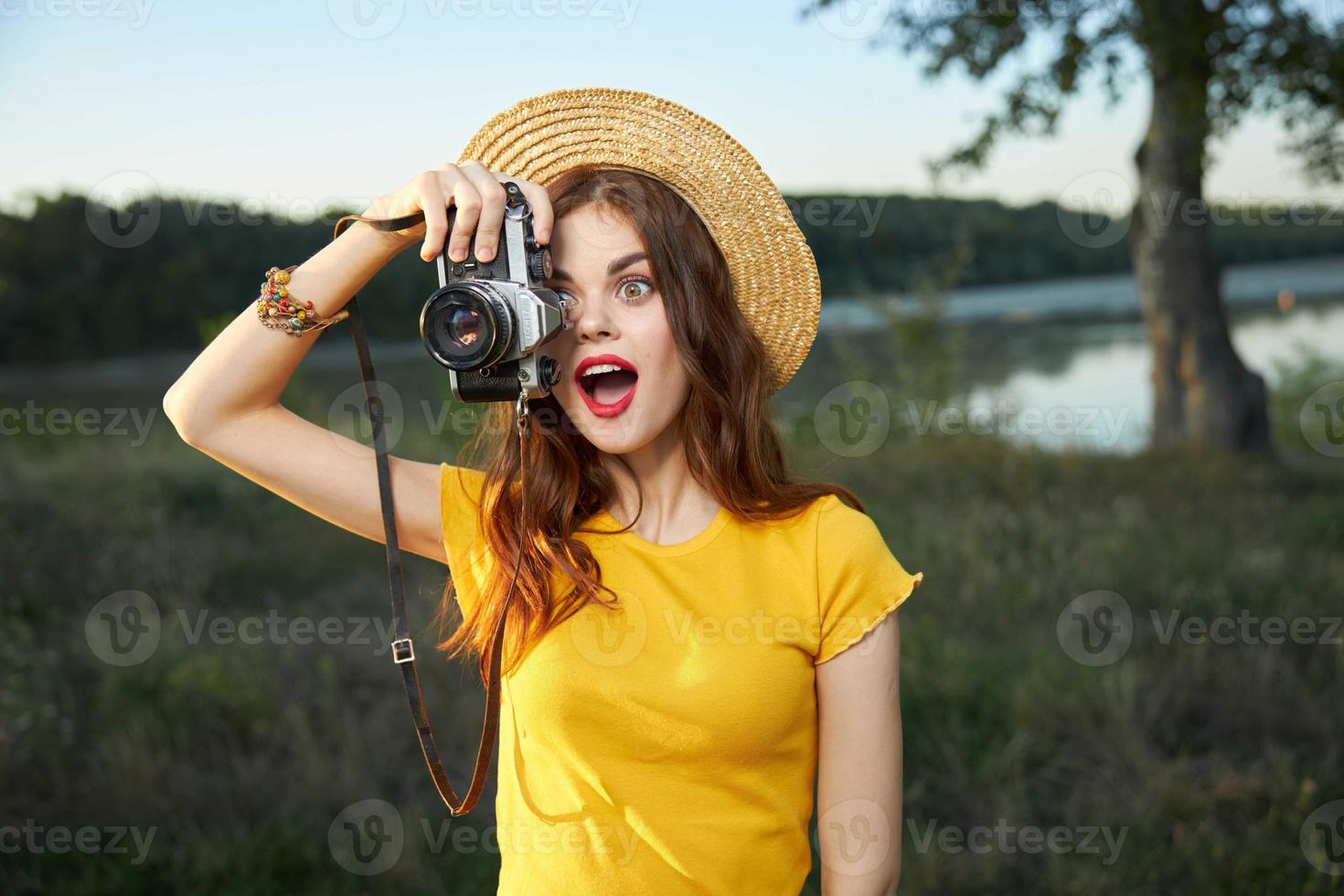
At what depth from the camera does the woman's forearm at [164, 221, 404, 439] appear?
4.63 feet

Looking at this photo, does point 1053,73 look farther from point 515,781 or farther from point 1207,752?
point 515,781

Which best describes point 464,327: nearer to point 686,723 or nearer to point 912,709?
point 686,723

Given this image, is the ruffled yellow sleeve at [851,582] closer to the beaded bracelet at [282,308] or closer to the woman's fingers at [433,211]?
the woman's fingers at [433,211]

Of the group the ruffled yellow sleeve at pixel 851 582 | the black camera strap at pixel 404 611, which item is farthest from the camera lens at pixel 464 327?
the ruffled yellow sleeve at pixel 851 582

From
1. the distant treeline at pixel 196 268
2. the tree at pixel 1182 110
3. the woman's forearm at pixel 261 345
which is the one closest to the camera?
the woman's forearm at pixel 261 345

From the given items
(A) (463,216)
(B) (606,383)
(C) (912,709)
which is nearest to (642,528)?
(B) (606,383)

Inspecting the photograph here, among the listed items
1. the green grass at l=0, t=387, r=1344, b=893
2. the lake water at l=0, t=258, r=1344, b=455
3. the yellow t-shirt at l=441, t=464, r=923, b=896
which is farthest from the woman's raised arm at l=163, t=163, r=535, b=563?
the lake water at l=0, t=258, r=1344, b=455

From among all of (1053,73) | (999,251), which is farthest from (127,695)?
(999,251)

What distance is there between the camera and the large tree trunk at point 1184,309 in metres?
7.46

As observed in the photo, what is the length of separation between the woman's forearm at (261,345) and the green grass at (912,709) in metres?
0.97

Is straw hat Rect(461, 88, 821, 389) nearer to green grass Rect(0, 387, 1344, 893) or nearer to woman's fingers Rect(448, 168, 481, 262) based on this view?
woman's fingers Rect(448, 168, 481, 262)

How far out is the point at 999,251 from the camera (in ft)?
56.5

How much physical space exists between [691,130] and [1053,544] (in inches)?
152

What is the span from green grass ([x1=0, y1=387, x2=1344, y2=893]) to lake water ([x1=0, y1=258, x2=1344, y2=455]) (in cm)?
112
